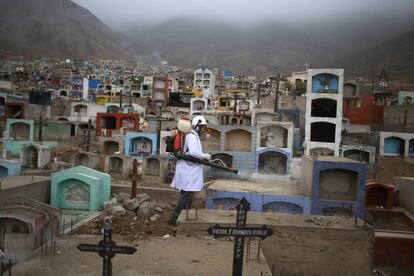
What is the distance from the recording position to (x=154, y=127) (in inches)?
1352

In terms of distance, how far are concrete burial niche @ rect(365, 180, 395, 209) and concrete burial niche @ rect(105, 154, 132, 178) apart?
47.4 feet

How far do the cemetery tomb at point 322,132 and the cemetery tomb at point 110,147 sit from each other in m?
16.6

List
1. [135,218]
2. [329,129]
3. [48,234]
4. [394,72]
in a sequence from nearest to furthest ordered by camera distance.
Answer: [48,234], [135,218], [329,129], [394,72]

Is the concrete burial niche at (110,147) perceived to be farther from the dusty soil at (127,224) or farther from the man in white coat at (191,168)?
the man in white coat at (191,168)

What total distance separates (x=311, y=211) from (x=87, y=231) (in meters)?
9.31

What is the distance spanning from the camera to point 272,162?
26.2 meters

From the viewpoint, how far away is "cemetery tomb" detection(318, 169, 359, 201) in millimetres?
16094

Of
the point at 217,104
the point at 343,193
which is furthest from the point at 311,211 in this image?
the point at 217,104

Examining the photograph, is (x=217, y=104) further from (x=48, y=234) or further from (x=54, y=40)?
(x=54, y=40)

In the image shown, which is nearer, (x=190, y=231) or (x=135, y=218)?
(x=190, y=231)

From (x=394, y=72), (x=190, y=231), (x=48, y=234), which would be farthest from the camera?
(x=394, y=72)

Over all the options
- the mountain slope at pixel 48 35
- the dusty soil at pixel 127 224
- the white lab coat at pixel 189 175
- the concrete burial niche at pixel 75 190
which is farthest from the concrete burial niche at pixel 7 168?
the mountain slope at pixel 48 35

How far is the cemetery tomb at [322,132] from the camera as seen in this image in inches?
1217

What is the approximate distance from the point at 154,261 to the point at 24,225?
441cm
